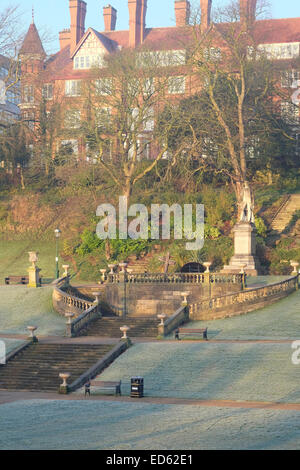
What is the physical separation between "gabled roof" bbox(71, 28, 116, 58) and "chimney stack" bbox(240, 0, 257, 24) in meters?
24.5

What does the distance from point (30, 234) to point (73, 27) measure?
33.4 meters

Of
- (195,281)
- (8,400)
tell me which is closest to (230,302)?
(195,281)

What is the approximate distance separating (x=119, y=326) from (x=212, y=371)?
31.7 ft

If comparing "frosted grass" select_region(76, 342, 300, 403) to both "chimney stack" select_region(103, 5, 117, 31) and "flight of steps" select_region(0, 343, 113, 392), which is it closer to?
"flight of steps" select_region(0, 343, 113, 392)

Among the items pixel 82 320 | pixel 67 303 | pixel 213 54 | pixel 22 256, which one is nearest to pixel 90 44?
pixel 213 54

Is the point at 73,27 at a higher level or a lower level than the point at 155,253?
higher

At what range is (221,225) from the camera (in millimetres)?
55531

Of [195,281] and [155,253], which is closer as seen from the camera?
Result: [195,281]

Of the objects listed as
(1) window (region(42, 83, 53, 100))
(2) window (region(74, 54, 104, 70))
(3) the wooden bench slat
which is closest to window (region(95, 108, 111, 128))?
(2) window (region(74, 54, 104, 70))

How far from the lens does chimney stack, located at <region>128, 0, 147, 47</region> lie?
79.6m

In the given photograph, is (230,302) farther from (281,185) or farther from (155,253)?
(281,185)

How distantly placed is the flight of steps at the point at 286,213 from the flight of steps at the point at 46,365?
25.3 meters

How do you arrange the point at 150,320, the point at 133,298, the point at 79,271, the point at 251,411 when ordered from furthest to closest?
the point at 79,271, the point at 133,298, the point at 150,320, the point at 251,411

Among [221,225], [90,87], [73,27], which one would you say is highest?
[73,27]
